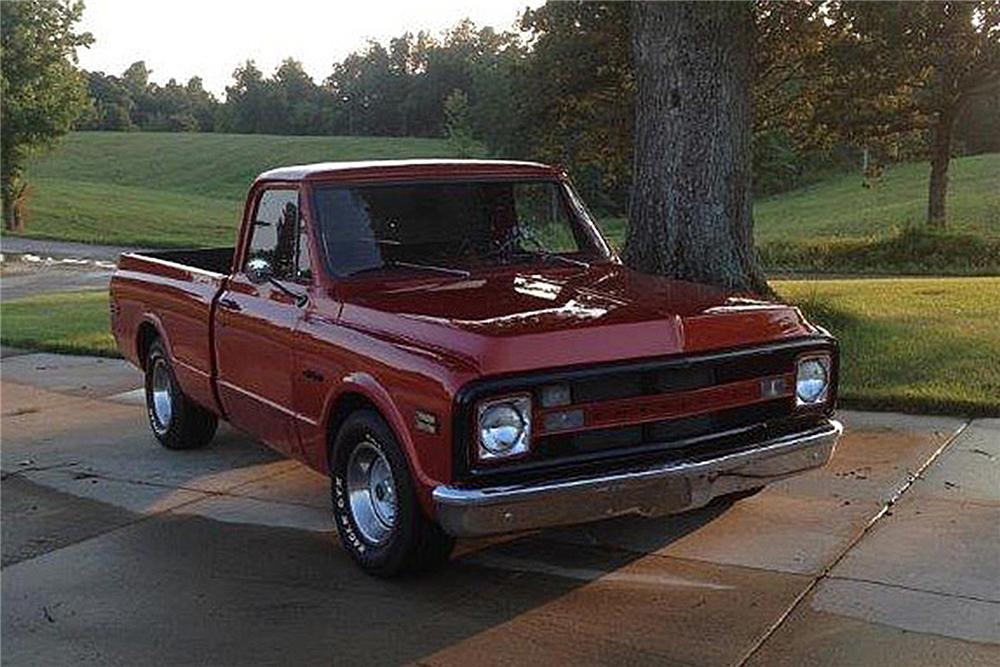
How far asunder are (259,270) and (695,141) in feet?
15.3

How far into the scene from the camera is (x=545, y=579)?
5.09 meters

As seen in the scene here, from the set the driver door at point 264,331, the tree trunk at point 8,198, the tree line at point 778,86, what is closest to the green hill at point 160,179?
the tree trunk at point 8,198

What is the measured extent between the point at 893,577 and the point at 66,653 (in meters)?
3.31

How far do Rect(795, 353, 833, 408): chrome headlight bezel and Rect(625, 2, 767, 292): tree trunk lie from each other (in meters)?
4.30

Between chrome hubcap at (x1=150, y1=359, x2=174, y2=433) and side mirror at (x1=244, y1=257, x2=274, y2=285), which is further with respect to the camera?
chrome hubcap at (x1=150, y1=359, x2=174, y2=433)

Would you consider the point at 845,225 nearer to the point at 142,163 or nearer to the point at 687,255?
the point at 687,255

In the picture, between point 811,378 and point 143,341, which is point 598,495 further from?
point 143,341

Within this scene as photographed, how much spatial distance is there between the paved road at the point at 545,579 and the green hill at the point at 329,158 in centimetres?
2027

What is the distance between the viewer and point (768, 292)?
9820mm

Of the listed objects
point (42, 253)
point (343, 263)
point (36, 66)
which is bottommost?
point (42, 253)

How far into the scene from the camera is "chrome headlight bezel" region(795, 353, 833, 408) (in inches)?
206

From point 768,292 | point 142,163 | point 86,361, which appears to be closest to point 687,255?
point 768,292

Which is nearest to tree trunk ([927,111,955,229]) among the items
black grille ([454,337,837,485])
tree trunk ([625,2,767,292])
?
tree trunk ([625,2,767,292])

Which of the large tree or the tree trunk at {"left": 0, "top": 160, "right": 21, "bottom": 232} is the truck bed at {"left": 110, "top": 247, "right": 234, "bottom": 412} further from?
the tree trunk at {"left": 0, "top": 160, "right": 21, "bottom": 232}
